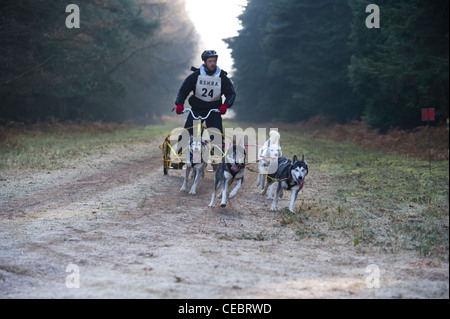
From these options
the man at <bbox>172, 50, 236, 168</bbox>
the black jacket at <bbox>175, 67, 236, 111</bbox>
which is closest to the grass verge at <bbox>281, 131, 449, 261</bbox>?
the man at <bbox>172, 50, 236, 168</bbox>

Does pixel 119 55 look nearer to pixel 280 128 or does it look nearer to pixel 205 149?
pixel 280 128

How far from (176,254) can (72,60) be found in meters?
27.1

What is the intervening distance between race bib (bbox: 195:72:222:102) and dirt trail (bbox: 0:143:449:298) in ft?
7.00

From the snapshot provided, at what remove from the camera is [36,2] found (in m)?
21.8

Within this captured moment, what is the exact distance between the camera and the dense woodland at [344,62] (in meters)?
14.7

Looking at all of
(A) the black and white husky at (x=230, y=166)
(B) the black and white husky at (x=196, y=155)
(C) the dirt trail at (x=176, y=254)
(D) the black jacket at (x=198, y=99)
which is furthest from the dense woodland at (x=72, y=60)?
(A) the black and white husky at (x=230, y=166)

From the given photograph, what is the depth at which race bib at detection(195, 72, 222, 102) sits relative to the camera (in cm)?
965

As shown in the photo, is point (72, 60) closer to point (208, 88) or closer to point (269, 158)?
point (208, 88)

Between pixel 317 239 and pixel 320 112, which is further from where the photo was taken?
pixel 320 112

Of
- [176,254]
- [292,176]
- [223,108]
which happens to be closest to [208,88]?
[223,108]

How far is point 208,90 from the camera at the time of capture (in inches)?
385

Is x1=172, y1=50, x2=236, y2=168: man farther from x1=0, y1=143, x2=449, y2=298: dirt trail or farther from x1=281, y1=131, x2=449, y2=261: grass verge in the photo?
x1=281, y1=131, x2=449, y2=261: grass verge
